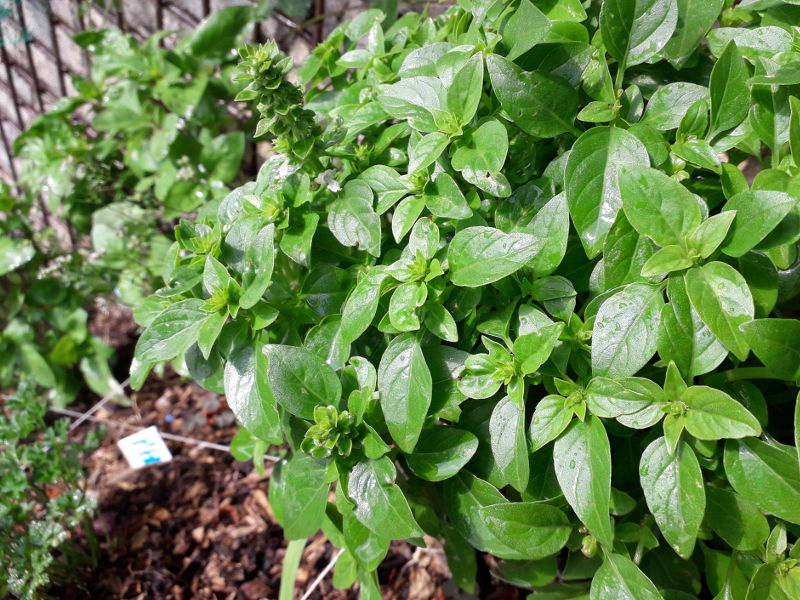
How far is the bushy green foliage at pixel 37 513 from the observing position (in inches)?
52.0

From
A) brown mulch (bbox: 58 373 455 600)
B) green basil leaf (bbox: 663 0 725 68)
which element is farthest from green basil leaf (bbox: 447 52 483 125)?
brown mulch (bbox: 58 373 455 600)

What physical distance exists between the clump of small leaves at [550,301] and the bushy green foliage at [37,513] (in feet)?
2.50

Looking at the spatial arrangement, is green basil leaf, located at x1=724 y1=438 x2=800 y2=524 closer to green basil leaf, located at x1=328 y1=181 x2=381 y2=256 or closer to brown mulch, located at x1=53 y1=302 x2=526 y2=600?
green basil leaf, located at x1=328 y1=181 x2=381 y2=256

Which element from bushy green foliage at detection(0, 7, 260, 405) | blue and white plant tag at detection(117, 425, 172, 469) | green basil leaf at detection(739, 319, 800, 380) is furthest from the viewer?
bushy green foliage at detection(0, 7, 260, 405)

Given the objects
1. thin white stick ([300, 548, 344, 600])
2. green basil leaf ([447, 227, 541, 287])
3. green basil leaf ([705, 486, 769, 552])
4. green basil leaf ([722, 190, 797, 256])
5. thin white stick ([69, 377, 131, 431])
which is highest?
green basil leaf ([722, 190, 797, 256])

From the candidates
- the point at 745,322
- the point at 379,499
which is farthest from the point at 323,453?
the point at 745,322

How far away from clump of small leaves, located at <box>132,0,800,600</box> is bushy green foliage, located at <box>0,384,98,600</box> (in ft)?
2.50

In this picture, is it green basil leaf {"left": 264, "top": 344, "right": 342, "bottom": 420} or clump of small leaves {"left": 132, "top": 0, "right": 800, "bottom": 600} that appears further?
green basil leaf {"left": 264, "top": 344, "right": 342, "bottom": 420}

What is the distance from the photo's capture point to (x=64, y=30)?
2615mm

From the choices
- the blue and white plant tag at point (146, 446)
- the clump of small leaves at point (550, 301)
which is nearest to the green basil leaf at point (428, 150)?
the clump of small leaves at point (550, 301)

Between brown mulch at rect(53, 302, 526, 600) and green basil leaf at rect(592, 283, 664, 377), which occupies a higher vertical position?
green basil leaf at rect(592, 283, 664, 377)

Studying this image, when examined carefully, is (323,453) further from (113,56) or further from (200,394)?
(113,56)

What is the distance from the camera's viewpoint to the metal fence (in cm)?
204

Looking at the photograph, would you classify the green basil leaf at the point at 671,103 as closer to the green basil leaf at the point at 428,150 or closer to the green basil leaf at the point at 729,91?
the green basil leaf at the point at 729,91
